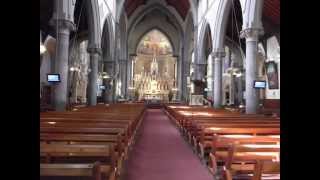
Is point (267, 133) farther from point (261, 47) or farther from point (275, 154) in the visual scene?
point (261, 47)

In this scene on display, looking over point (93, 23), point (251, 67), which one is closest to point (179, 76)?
point (93, 23)

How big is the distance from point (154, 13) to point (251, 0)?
28.3m

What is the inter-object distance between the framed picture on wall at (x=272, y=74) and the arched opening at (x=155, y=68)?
65.2 feet

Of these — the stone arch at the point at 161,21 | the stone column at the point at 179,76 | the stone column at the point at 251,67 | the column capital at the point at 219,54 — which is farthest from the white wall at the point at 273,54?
the stone column at the point at 179,76

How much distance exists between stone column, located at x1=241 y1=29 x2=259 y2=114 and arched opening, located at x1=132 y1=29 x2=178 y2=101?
89.2 feet

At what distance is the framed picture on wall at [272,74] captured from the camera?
21422mm

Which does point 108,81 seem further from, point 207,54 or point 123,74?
point 123,74

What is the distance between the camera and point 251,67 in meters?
14.0

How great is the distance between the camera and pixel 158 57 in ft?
149

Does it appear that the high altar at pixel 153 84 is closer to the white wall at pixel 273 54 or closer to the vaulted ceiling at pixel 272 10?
the white wall at pixel 273 54

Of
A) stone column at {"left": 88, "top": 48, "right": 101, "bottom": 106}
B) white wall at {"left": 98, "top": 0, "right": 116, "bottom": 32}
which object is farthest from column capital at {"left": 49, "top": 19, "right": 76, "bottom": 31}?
white wall at {"left": 98, "top": 0, "right": 116, "bottom": 32}

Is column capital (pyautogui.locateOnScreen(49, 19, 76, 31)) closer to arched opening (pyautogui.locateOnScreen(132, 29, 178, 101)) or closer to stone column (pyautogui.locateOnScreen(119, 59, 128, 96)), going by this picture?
stone column (pyautogui.locateOnScreen(119, 59, 128, 96))

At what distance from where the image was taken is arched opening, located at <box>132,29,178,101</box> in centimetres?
4194
